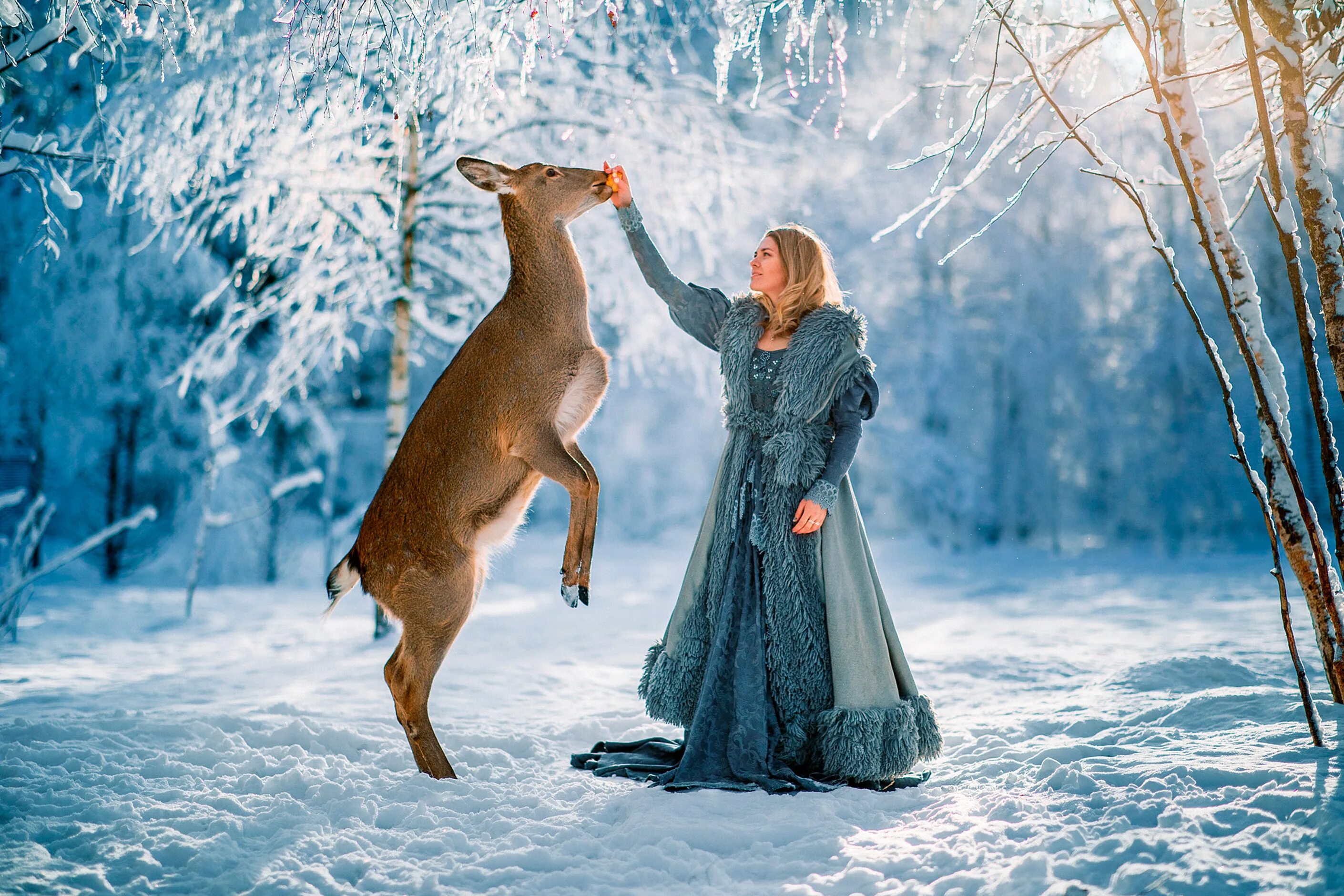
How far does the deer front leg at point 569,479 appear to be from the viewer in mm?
2939

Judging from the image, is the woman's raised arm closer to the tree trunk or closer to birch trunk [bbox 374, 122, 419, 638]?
birch trunk [bbox 374, 122, 419, 638]

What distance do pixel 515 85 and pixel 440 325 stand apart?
1.92 meters

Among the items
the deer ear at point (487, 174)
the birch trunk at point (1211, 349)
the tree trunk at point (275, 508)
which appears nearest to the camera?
the birch trunk at point (1211, 349)

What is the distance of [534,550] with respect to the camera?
12.8 m

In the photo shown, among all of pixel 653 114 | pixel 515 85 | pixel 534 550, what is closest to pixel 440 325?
pixel 515 85

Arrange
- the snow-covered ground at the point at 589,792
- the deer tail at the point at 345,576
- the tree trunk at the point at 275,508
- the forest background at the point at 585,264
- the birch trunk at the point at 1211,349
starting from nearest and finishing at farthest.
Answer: the snow-covered ground at the point at 589,792 → the birch trunk at the point at 1211,349 → the deer tail at the point at 345,576 → the forest background at the point at 585,264 → the tree trunk at the point at 275,508

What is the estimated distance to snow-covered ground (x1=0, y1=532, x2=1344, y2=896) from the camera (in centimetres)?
226

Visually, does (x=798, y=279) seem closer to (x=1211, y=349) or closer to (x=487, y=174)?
(x=487, y=174)

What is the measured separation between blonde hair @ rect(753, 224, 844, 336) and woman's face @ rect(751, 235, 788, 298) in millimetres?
11

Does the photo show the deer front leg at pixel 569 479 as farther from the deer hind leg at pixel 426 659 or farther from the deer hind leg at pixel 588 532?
the deer hind leg at pixel 426 659

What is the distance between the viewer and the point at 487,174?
121 inches

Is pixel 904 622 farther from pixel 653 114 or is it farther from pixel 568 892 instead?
pixel 568 892

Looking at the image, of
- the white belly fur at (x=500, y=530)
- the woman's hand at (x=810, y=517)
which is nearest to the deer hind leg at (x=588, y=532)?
the white belly fur at (x=500, y=530)

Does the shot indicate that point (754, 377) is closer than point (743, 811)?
No
